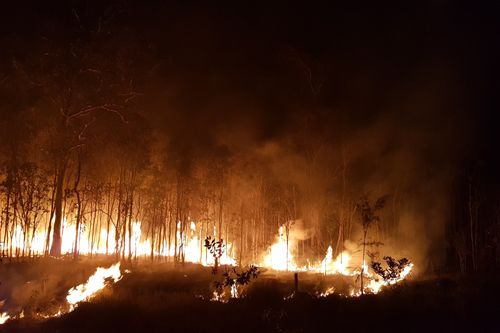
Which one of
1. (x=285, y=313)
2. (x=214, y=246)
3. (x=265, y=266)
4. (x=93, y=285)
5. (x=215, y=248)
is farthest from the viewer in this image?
(x=265, y=266)

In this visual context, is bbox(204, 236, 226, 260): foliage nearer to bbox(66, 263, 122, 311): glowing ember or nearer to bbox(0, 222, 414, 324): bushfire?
bbox(0, 222, 414, 324): bushfire

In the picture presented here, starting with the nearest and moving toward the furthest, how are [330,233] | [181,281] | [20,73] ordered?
[181,281]
[20,73]
[330,233]

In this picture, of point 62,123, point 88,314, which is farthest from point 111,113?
point 88,314

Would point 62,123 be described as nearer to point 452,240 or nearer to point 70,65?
point 70,65

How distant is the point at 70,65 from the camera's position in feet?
83.1

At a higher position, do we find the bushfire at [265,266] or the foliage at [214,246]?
the foliage at [214,246]

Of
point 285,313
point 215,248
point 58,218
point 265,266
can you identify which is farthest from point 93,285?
point 265,266

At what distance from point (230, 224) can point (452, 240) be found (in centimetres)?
1476

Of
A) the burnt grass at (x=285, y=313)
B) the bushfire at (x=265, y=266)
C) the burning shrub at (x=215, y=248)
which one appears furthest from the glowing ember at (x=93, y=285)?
the burning shrub at (x=215, y=248)

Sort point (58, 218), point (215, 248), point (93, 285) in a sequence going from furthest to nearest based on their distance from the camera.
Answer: point (58, 218) → point (93, 285) → point (215, 248)

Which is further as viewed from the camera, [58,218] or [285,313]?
[58,218]

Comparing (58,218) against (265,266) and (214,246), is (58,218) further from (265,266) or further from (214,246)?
(265,266)

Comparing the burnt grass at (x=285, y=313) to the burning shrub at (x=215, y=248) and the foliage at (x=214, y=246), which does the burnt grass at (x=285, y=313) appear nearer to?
the burning shrub at (x=215, y=248)

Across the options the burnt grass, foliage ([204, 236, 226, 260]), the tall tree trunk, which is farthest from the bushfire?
foliage ([204, 236, 226, 260])
